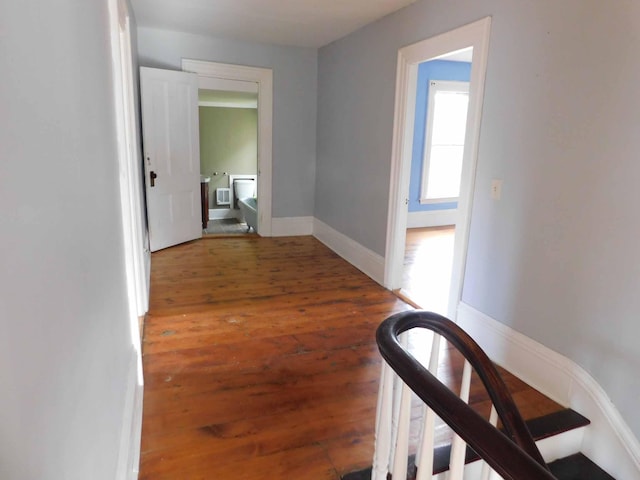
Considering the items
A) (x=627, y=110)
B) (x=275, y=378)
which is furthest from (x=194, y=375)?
(x=627, y=110)

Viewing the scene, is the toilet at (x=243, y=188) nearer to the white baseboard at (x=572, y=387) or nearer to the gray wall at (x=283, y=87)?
the gray wall at (x=283, y=87)

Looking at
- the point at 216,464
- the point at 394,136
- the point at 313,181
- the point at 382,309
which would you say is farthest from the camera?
the point at 313,181

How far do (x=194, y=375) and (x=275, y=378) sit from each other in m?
0.45

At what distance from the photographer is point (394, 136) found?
12.0ft

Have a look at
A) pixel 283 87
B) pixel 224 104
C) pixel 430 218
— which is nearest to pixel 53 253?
pixel 283 87

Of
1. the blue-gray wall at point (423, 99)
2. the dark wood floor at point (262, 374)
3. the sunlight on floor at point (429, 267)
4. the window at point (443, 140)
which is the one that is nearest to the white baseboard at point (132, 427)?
the dark wood floor at point (262, 374)

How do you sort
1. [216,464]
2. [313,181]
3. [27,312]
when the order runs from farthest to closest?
[313,181], [216,464], [27,312]

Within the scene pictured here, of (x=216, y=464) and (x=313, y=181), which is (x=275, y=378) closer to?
(x=216, y=464)

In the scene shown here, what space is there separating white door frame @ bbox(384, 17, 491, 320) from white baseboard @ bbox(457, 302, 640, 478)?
413mm

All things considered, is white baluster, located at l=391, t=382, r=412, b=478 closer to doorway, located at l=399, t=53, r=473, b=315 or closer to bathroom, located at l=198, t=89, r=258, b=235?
doorway, located at l=399, t=53, r=473, b=315

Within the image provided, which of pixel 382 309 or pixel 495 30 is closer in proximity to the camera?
pixel 495 30

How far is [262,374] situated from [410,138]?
2.29 m

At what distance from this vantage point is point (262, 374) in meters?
2.40

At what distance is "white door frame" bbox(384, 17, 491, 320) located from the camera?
2.64 meters
